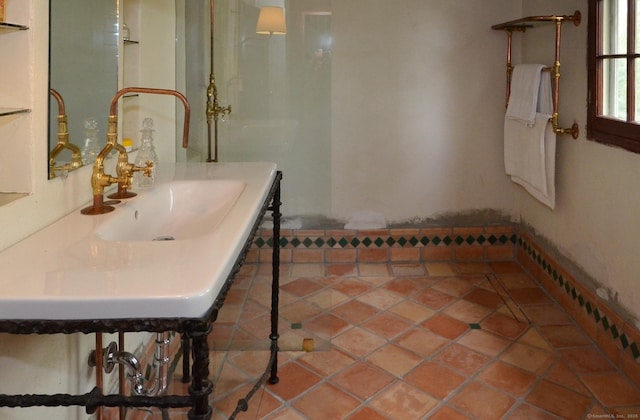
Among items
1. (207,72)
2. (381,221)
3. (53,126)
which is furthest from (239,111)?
(53,126)

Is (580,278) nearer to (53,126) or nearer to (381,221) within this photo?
(381,221)

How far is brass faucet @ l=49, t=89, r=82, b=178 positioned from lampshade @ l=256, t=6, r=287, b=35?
183cm

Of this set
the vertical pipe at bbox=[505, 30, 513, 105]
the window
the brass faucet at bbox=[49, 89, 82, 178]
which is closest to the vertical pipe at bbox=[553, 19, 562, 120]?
the window

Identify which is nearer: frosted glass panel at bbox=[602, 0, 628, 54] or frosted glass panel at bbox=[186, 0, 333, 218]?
frosted glass panel at bbox=[602, 0, 628, 54]

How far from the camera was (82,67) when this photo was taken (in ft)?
5.02

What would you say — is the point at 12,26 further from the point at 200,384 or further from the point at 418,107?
the point at 418,107

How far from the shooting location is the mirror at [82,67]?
4.34 feet

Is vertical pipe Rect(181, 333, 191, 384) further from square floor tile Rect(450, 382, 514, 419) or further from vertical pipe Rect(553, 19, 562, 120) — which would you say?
vertical pipe Rect(553, 19, 562, 120)

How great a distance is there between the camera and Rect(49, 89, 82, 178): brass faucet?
4.28 feet

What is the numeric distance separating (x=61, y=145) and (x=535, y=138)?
2310mm

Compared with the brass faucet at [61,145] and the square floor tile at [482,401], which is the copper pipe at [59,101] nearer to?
the brass faucet at [61,145]

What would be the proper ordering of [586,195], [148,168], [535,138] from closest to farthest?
[148,168]
[586,195]
[535,138]

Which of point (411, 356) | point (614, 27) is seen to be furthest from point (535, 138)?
point (411, 356)

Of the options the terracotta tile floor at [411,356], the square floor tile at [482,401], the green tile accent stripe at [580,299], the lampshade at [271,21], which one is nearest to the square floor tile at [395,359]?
the terracotta tile floor at [411,356]
